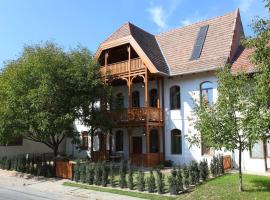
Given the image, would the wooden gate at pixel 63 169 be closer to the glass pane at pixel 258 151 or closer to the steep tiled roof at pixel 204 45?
the steep tiled roof at pixel 204 45

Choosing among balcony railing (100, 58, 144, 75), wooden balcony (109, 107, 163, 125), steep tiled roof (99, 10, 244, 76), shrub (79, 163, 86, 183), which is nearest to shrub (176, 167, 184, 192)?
shrub (79, 163, 86, 183)

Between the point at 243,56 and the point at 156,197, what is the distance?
42.2 ft

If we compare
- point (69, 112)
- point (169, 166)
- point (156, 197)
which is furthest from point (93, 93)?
point (156, 197)

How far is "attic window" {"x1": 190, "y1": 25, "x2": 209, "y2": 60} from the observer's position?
83.8ft

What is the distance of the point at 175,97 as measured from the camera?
25.9 metres

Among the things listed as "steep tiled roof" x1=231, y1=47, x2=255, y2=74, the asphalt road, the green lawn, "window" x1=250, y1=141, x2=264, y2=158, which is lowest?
the asphalt road

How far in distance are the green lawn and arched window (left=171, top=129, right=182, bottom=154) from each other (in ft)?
26.0

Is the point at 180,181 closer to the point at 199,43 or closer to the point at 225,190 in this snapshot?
the point at 225,190

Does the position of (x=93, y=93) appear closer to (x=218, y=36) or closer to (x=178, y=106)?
(x=178, y=106)

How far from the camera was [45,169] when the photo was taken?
21.9m

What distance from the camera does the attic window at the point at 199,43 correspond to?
2555cm

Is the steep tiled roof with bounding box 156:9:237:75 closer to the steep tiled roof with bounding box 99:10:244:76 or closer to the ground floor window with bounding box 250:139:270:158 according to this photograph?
the steep tiled roof with bounding box 99:10:244:76

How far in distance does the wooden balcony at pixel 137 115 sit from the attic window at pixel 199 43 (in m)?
5.04

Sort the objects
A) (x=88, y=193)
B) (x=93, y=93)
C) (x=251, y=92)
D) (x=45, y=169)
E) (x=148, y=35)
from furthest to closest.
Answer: (x=148, y=35) → (x=93, y=93) → (x=45, y=169) → (x=88, y=193) → (x=251, y=92)
